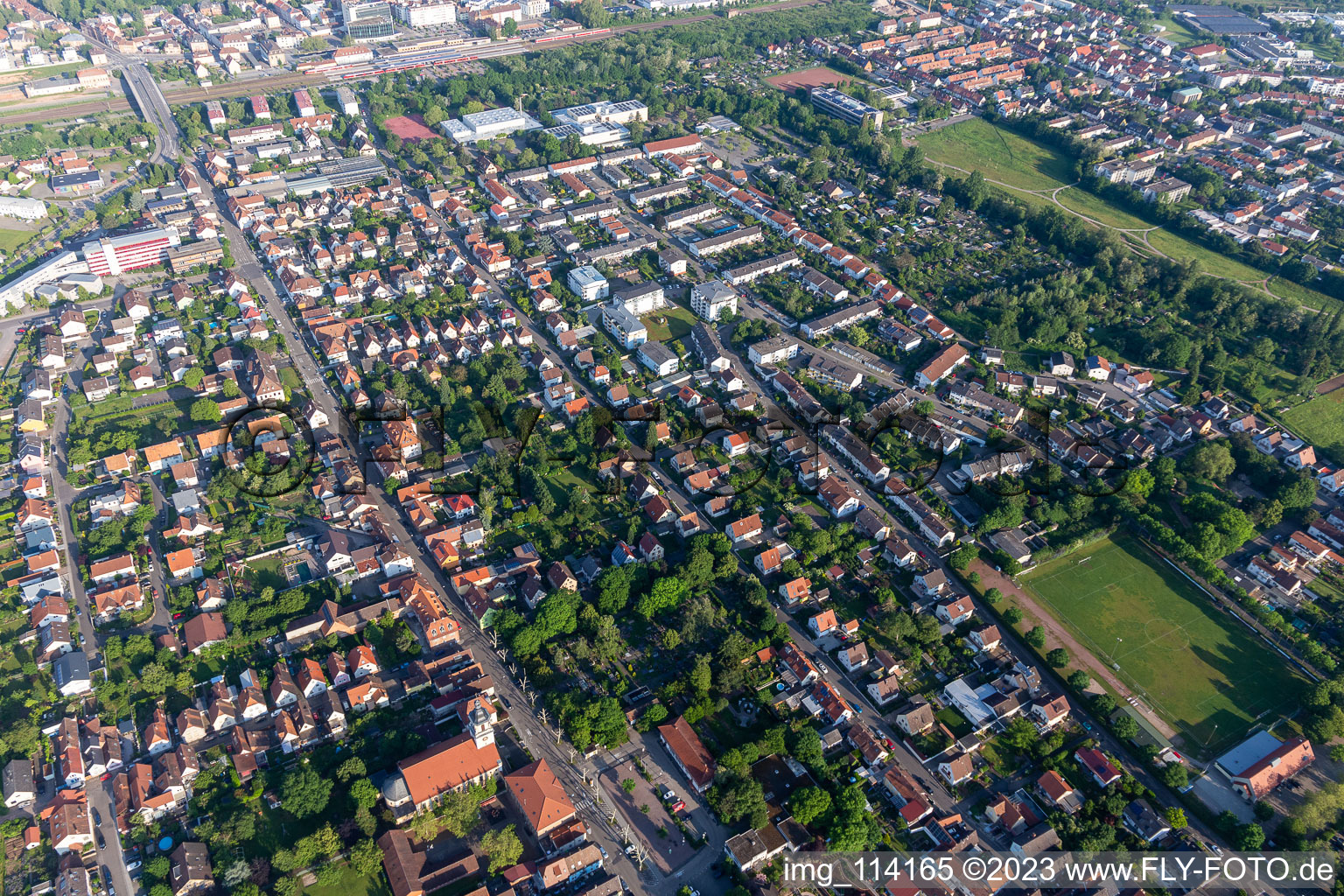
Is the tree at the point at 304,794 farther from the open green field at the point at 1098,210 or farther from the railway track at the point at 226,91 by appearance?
the railway track at the point at 226,91

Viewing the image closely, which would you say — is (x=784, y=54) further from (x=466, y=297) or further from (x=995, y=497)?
(x=995, y=497)

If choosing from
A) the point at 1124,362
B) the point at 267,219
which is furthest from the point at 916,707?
the point at 267,219

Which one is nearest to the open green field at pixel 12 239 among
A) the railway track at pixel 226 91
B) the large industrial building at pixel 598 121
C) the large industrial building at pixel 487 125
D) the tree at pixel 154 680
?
the railway track at pixel 226 91

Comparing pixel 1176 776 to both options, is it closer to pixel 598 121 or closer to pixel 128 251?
pixel 128 251

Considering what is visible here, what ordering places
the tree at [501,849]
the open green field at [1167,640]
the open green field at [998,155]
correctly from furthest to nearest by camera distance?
the open green field at [998,155]
the open green field at [1167,640]
the tree at [501,849]

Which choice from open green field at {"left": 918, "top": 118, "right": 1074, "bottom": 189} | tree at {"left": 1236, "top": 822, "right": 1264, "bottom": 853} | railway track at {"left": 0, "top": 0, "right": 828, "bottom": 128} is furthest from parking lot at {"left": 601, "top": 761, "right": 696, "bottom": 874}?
railway track at {"left": 0, "top": 0, "right": 828, "bottom": 128}

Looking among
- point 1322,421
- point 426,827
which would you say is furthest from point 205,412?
point 1322,421
